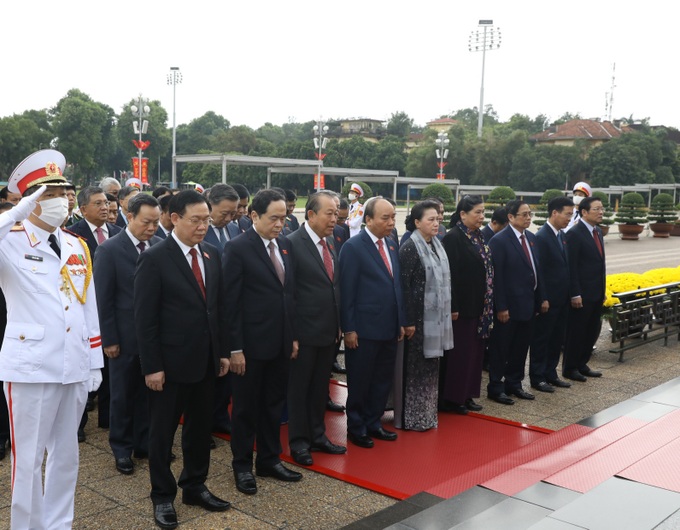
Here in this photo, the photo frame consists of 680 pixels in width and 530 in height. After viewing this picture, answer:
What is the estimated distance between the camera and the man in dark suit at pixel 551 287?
6.32m

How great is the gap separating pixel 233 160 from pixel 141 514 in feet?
49.7

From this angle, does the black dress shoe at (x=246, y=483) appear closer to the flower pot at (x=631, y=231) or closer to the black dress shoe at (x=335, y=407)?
the black dress shoe at (x=335, y=407)

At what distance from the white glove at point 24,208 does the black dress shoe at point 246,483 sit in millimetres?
1957

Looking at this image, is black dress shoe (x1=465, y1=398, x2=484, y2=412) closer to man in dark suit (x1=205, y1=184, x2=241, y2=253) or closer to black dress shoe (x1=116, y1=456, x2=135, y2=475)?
man in dark suit (x1=205, y1=184, x2=241, y2=253)

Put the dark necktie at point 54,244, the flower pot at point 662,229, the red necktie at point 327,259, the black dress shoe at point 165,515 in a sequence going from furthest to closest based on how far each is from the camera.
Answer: the flower pot at point 662,229 < the red necktie at point 327,259 < the black dress shoe at point 165,515 < the dark necktie at point 54,244

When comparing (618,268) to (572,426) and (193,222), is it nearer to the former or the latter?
(572,426)

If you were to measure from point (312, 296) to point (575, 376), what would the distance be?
3.50m

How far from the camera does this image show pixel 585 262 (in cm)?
658

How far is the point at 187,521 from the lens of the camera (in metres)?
3.47

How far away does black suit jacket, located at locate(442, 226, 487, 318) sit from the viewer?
17.9 ft

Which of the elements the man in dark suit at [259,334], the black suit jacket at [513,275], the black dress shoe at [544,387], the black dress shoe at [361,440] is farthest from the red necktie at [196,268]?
the black dress shoe at [544,387]

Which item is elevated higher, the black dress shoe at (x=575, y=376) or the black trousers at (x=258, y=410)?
the black trousers at (x=258, y=410)

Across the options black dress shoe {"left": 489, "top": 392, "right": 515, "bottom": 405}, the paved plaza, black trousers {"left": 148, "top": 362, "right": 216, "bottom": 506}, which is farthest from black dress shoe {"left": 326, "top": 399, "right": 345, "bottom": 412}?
black trousers {"left": 148, "top": 362, "right": 216, "bottom": 506}

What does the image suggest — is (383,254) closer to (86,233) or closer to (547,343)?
(86,233)
